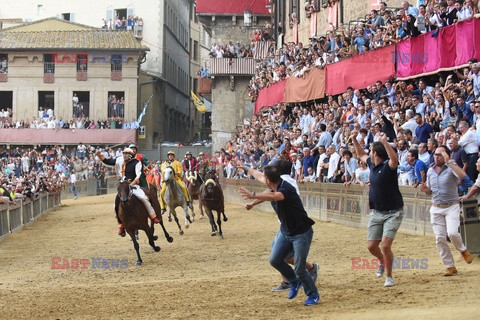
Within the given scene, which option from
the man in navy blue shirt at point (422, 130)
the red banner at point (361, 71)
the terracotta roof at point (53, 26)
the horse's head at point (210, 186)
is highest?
the terracotta roof at point (53, 26)

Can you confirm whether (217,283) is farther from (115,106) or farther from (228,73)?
(115,106)

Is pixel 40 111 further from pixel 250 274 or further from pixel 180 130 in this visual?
pixel 250 274

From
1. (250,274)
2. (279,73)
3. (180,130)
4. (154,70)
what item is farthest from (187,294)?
(180,130)

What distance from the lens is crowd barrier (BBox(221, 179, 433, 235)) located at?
62.8ft

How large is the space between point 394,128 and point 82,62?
47.4m

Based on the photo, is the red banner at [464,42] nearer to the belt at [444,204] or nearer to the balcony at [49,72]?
the belt at [444,204]

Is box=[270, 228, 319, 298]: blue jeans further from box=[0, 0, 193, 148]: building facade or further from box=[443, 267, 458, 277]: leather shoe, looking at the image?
box=[0, 0, 193, 148]: building facade

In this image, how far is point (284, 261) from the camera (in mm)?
11922

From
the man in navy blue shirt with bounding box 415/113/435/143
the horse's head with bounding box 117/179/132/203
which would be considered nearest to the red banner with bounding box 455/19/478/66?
the man in navy blue shirt with bounding box 415/113/435/143

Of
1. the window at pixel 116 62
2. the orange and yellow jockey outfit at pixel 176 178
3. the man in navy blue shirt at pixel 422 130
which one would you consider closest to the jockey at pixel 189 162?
the orange and yellow jockey outfit at pixel 176 178

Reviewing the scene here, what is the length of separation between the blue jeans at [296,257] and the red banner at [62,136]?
50.8 meters

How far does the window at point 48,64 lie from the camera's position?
214 feet

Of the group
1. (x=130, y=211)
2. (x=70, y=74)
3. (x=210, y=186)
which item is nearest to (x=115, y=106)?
(x=70, y=74)

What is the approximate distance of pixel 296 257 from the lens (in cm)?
1128
